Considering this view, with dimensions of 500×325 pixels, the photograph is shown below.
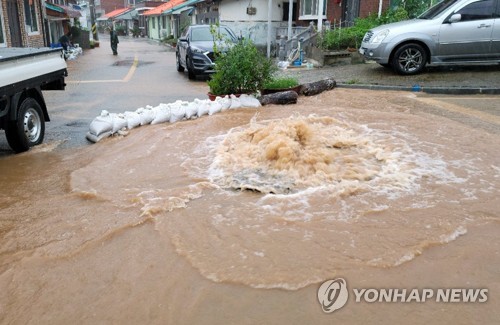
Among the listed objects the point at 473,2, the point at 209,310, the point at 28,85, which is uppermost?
the point at 473,2

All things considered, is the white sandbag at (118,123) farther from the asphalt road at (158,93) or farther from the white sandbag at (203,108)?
the white sandbag at (203,108)

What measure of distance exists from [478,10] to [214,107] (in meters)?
7.39

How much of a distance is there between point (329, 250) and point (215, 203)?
4.94 feet

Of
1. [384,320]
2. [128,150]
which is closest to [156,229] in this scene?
[384,320]

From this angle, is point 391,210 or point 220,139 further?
point 220,139

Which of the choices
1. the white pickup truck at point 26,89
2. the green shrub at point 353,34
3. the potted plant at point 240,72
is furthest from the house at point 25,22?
the green shrub at point 353,34

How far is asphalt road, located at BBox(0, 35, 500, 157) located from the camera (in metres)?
8.48

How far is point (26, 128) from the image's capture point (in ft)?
23.2

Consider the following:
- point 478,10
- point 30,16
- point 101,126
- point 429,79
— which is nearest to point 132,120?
point 101,126

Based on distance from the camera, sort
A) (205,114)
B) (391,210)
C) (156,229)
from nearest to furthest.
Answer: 1. (156,229)
2. (391,210)
3. (205,114)

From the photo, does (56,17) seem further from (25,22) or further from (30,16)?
(25,22)

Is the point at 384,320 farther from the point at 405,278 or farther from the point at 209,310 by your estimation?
the point at 209,310

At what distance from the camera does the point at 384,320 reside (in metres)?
2.99

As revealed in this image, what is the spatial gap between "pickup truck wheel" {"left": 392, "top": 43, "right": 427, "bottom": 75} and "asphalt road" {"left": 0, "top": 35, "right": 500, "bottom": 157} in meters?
0.23
